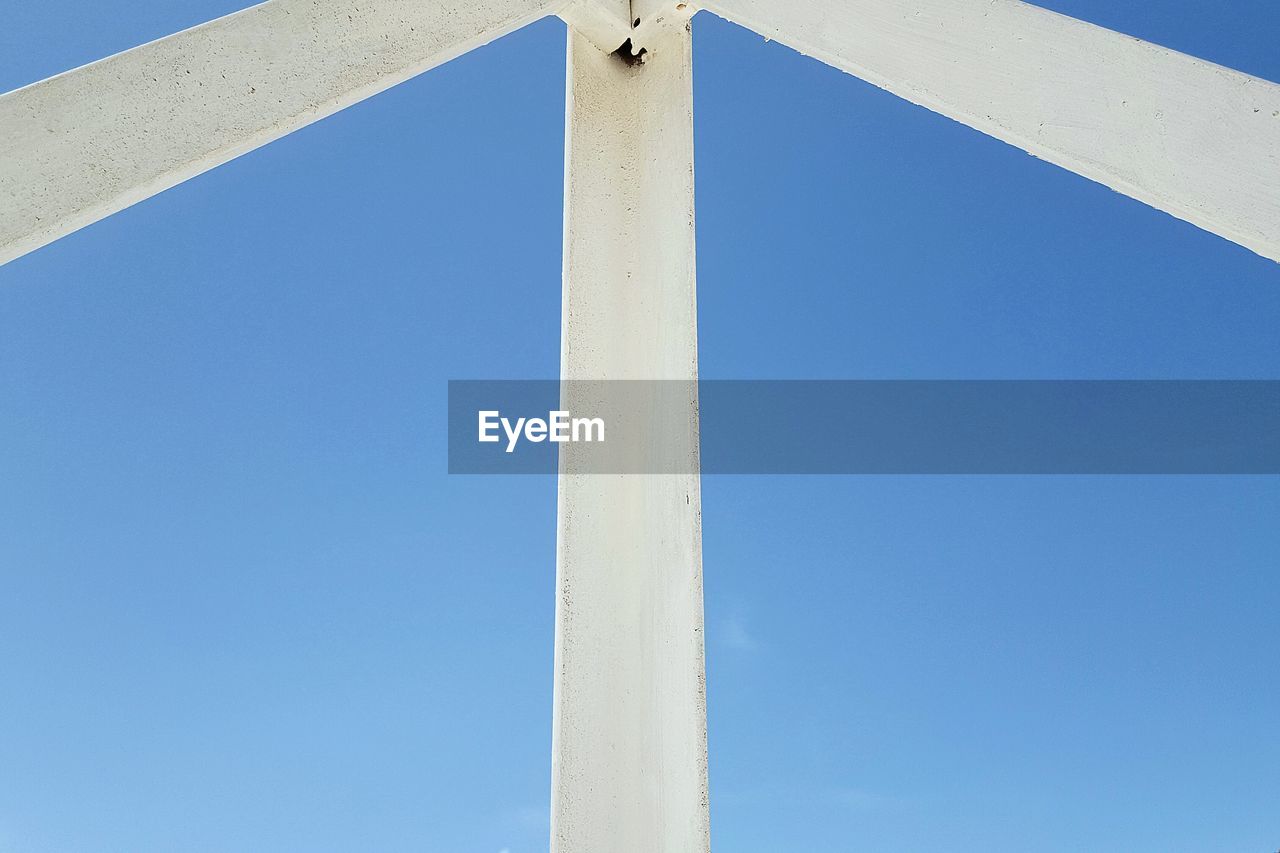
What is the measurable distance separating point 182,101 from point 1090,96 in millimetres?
798

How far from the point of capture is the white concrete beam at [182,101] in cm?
90

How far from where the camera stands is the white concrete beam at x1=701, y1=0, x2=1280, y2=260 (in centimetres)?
81

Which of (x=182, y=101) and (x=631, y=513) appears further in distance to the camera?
(x=631, y=513)

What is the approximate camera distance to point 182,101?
0.98 metres

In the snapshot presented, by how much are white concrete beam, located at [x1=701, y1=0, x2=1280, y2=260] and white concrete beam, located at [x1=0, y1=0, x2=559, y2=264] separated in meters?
0.49

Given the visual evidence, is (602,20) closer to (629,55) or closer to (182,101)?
(629,55)

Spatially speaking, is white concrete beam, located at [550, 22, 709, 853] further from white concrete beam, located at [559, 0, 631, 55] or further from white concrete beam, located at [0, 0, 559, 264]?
white concrete beam, located at [0, 0, 559, 264]

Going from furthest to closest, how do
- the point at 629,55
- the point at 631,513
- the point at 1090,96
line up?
the point at 629,55 → the point at 631,513 → the point at 1090,96

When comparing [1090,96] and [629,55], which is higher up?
[629,55]

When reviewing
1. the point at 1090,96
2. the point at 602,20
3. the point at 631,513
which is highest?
the point at 602,20

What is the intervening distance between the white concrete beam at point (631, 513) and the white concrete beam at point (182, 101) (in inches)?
15.8

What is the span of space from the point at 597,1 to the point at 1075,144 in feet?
2.48

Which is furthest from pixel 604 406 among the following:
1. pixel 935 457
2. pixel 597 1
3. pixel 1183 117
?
pixel 935 457

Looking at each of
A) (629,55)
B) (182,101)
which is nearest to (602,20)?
(629,55)
